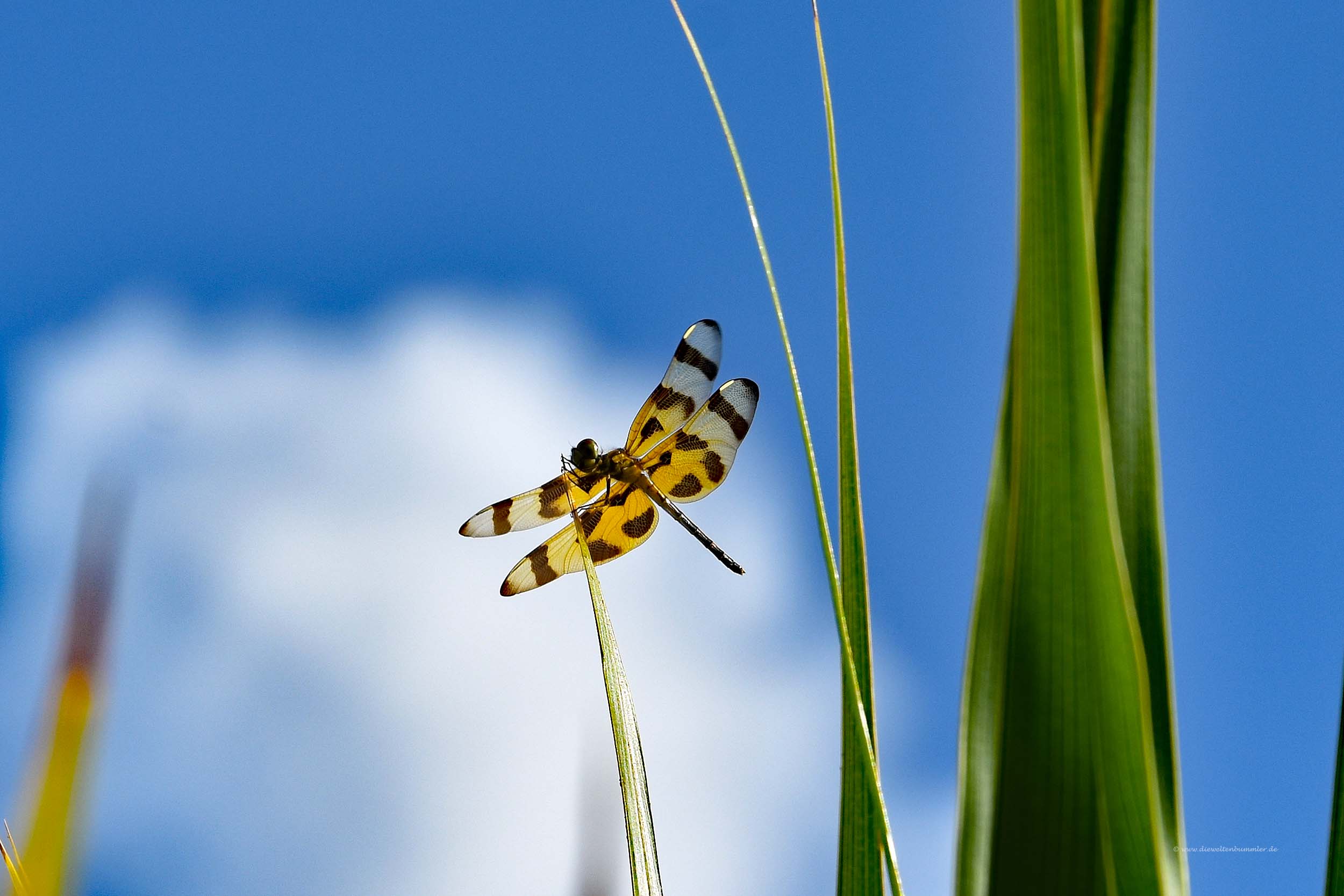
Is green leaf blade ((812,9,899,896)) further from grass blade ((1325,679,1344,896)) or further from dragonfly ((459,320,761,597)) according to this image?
dragonfly ((459,320,761,597))

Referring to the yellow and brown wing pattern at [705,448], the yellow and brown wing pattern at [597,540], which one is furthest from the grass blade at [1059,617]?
the yellow and brown wing pattern at [705,448]

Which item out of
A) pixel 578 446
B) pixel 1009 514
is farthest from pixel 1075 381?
pixel 578 446

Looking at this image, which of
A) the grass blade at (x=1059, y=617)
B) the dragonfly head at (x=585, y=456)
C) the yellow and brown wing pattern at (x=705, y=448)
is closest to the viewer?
the grass blade at (x=1059, y=617)

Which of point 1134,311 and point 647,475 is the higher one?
point 647,475

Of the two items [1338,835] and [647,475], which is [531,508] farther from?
[1338,835]

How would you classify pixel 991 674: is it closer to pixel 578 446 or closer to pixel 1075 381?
pixel 1075 381

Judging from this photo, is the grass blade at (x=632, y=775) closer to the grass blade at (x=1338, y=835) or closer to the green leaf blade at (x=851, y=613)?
the green leaf blade at (x=851, y=613)

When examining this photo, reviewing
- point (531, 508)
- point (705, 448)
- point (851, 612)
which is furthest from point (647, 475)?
point (851, 612)
